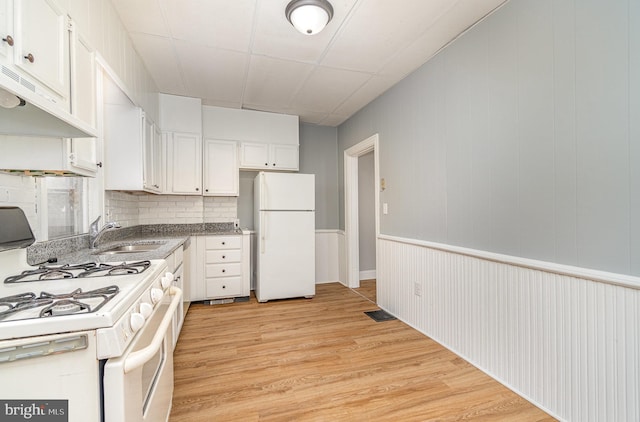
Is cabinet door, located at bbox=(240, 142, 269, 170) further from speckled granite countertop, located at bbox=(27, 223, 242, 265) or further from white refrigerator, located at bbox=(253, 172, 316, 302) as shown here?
speckled granite countertop, located at bbox=(27, 223, 242, 265)

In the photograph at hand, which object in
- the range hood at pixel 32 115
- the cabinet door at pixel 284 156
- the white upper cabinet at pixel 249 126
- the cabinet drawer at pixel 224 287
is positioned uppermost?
the white upper cabinet at pixel 249 126

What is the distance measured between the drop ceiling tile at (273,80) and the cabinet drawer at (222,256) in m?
1.88

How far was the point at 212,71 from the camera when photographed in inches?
107

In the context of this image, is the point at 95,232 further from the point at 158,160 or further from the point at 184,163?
the point at 184,163

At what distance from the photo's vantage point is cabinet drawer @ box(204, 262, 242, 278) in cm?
330

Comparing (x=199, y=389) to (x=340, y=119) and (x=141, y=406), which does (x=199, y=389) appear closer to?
(x=141, y=406)

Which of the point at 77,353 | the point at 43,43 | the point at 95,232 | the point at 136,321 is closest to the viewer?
the point at 77,353

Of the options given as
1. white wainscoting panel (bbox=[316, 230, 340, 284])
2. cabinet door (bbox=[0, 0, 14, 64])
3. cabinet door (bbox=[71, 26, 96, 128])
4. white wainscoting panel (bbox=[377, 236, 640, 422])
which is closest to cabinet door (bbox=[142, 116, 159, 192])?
cabinet door (bbox=[71, 26, 96, 128])

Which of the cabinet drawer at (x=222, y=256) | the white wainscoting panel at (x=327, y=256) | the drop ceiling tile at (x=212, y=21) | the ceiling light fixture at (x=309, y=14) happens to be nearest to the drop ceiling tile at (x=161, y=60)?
the drop ceiling tile at (x=212, y=21)

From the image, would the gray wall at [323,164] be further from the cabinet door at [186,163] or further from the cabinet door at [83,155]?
the cabinet door at [83,155]

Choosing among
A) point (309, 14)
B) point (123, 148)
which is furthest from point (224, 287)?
point (309, 14)

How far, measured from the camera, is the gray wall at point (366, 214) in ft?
15.1

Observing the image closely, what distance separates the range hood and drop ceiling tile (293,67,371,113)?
81.9 inches

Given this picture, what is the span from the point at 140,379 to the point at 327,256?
3.55 meters
